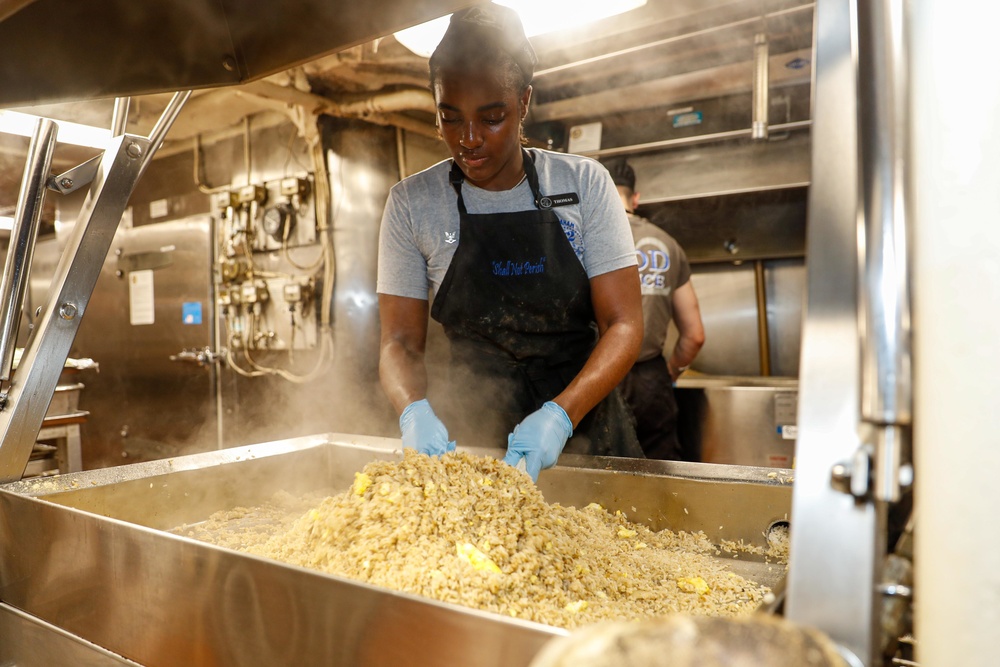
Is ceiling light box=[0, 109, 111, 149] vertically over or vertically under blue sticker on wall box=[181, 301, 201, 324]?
over

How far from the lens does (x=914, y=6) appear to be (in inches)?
19.0

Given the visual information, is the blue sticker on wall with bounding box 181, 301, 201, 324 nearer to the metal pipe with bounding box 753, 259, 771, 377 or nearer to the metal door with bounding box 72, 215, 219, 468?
the metal door with bounding box 72, 215, 219, 468

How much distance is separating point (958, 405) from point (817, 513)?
0.39ft

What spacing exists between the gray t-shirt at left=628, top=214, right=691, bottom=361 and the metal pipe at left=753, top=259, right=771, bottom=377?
0.91m

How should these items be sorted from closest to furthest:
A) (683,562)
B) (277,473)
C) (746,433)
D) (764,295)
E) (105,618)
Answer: (105,618) < (683,562) < (277,473) < (746,433) < (764,295)

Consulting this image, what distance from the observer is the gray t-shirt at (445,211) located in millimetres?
1790

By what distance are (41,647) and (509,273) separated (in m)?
1.28

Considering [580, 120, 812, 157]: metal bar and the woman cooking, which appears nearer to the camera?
the woman cooking

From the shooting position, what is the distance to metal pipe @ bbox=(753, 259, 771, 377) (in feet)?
12.9

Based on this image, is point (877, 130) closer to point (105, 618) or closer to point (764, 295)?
point (105, 618)

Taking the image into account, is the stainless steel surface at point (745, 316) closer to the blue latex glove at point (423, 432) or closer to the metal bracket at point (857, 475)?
the blue latex glove at point (423, 432)

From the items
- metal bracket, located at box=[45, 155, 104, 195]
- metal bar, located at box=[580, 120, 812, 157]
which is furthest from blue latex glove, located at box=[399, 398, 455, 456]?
metal bar, located at box=[580, 120, 812, 157]

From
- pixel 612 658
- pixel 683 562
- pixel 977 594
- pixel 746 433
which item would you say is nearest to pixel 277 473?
pixel 683 562

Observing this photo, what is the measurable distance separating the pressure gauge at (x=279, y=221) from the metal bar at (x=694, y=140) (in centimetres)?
186
